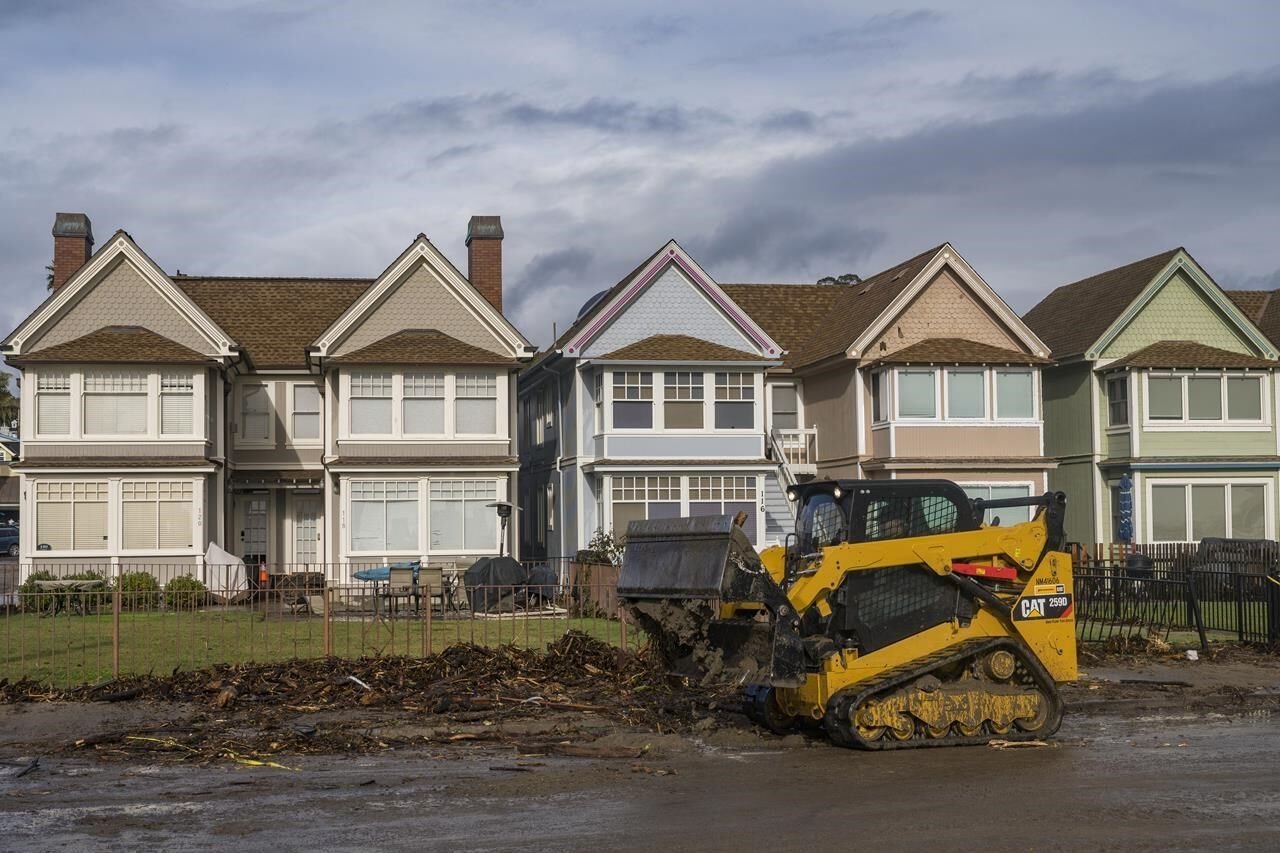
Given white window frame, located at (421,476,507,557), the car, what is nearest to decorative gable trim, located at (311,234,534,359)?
white window frame, located at (421,476,507,557)

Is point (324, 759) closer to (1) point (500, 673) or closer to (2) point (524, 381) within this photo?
(1) point (500, 673)

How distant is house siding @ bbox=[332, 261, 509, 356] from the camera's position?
117 feet

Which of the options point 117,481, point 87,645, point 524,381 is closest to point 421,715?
point 87,645

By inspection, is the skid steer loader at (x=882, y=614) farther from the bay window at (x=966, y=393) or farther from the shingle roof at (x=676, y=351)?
the bay window at (x=966, y=393)

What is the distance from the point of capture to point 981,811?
1048cm

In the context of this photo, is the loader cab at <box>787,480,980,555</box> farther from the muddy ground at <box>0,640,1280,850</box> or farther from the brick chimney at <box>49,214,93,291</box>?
the brick chimney at <box>49,214,93,291</box>

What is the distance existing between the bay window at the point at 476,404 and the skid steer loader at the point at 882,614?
21056mm

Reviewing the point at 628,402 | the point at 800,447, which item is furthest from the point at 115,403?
the point at 800,447

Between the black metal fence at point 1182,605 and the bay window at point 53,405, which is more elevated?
the bay window at point 53,405

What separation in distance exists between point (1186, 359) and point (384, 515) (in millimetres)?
19906

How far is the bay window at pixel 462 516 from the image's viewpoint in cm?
3450

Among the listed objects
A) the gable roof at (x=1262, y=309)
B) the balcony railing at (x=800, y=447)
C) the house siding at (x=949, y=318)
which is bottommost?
the balcony railing at (x=800, y=447)

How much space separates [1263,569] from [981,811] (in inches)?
703

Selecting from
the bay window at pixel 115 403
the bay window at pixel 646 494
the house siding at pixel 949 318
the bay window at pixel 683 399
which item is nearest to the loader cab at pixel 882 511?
the bay window at pixel 646 494
